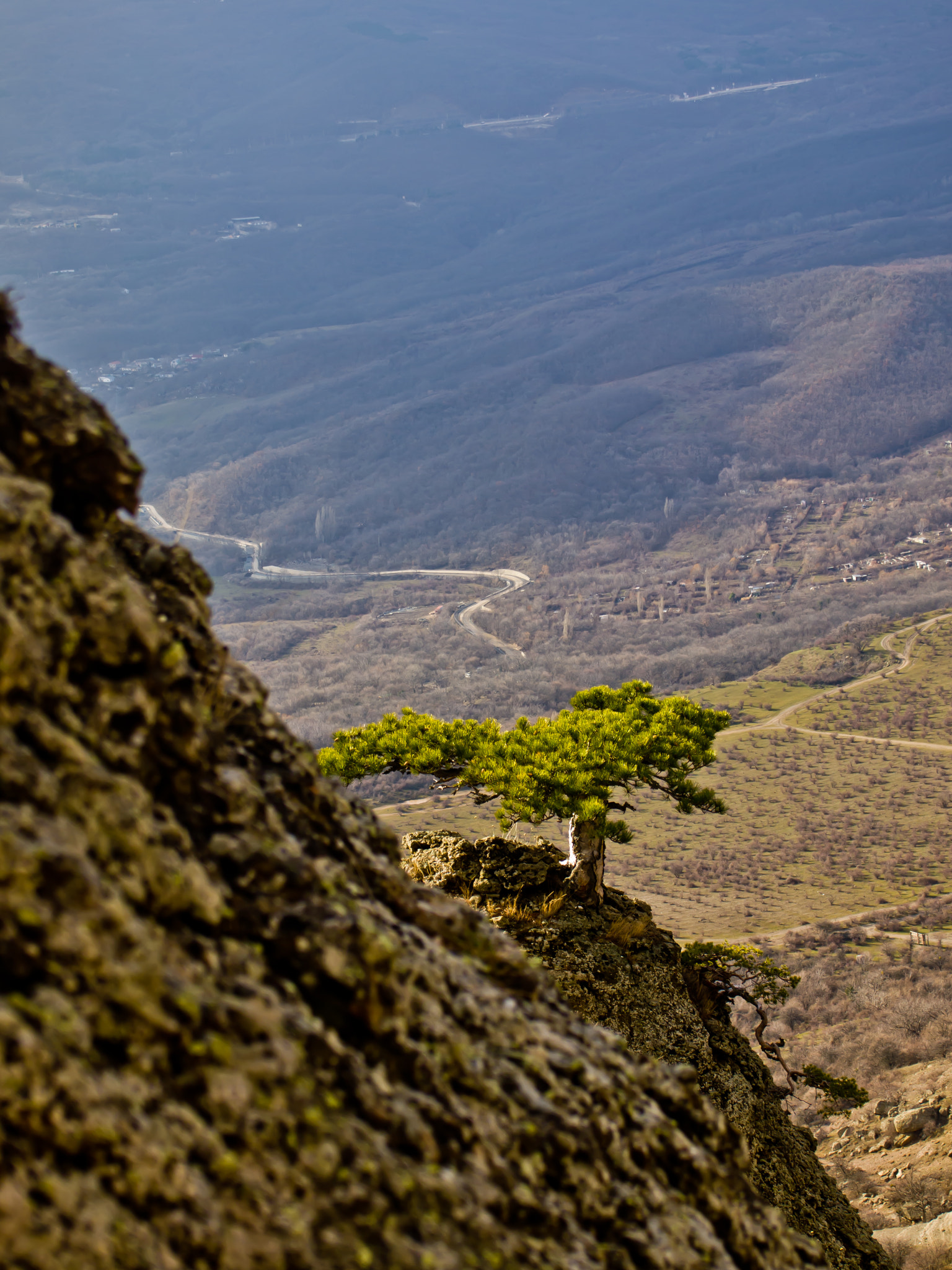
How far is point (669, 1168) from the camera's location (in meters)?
7.49

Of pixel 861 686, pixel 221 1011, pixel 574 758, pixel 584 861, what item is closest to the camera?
pixel 221 1011

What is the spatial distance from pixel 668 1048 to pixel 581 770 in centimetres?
429

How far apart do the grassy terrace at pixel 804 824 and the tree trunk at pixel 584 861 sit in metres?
47.2

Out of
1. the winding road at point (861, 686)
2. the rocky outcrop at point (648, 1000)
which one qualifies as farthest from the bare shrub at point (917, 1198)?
the winding road at point (861, 686)

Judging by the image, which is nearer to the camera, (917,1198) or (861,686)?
(917,1198)

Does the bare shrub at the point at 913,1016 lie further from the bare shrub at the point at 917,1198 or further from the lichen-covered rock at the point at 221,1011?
the lichen-covered rock at the point at 221,1011

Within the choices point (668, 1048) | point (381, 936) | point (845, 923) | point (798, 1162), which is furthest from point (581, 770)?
point (845, 923)

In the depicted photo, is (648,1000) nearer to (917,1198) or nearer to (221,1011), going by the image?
(221,1011)

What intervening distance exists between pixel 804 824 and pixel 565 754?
82993 millimetres

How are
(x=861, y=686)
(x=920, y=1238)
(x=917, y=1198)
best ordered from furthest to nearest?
(x=861, y=686) < (x=917, y=1198) < (x=920, y=1238)

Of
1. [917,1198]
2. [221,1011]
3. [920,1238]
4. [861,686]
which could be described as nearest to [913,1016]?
[917,1198]

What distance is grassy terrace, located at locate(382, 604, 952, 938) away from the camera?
74562 millimetres

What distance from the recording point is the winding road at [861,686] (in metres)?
110

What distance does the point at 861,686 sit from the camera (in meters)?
132
